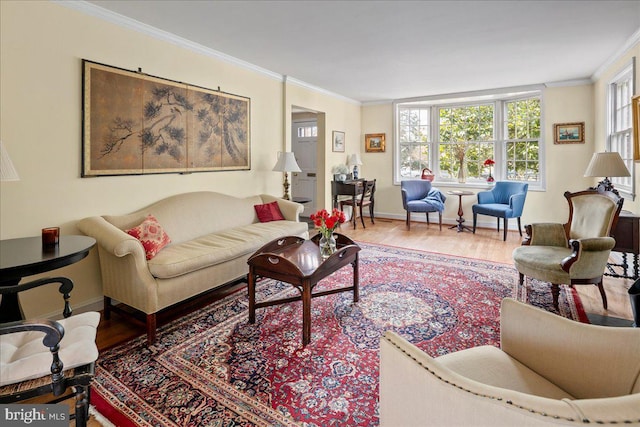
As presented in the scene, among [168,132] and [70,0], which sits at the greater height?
[70,0]

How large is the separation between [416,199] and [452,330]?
14.4 feet

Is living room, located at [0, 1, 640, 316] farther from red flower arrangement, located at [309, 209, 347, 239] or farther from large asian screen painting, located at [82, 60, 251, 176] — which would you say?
red flower arrangement, located at [309, 209, 347, 239]

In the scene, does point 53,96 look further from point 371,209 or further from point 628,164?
point 628,164

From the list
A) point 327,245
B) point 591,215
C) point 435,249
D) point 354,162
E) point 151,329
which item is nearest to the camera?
point 151,329

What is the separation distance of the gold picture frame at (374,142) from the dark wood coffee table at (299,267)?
468cm

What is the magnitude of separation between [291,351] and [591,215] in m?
2.99

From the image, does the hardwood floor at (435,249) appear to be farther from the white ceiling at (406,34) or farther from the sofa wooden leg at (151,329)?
the white ceiling at (406,34)

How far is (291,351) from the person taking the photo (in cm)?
231

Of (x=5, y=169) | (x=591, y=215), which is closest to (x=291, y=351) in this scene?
(x=5, y=169)

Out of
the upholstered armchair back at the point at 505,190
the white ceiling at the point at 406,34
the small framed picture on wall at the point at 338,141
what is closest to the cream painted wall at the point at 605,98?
the white ceiling at the point at 406,34

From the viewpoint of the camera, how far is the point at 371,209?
7207 mm

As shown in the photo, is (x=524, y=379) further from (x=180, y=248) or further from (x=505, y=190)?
(x=505, y=190)

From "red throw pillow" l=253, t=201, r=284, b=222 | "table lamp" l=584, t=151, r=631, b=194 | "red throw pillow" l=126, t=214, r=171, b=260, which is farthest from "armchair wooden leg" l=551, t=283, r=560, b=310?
"red throw pillow" l=126, t=214, r=171, b=260

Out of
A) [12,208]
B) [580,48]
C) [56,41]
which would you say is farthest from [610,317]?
[56,41]
